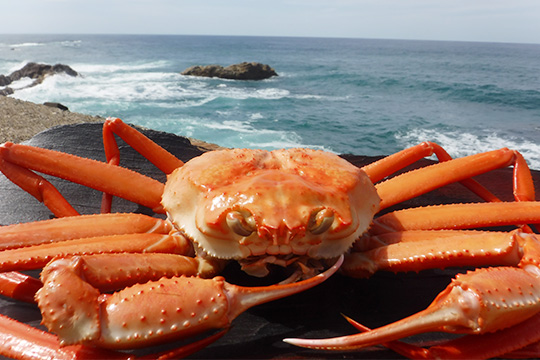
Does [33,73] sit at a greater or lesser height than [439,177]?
lesser

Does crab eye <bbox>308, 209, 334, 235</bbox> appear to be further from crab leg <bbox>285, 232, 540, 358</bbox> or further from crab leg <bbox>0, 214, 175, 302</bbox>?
crab leg <bbox>0, 214, 175, 302</bbox>

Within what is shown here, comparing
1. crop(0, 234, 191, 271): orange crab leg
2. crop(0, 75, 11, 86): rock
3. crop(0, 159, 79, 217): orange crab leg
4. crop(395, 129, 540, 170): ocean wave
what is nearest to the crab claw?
crop(0, 234, 191, 271): orange crab leg

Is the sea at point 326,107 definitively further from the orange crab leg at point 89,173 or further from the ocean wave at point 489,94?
the orange crab leg at point 89,173

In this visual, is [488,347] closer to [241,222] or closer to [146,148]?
[241,222]

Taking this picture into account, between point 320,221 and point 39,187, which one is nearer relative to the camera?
point 320,221

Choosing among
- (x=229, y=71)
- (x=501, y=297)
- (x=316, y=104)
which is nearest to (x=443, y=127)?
(x=316, y=104)

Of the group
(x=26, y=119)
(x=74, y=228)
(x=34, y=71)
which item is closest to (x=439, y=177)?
(x=74, y=228)

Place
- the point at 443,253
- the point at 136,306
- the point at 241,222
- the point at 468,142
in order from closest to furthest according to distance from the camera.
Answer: the point at 136,306 < the point at 241,222 < the point at 443,253 < the point at 468,142

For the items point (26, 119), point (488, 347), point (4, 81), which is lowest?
point (4, 81)

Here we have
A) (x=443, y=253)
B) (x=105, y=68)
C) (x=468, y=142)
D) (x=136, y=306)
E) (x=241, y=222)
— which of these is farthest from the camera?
(x=105, y=68)
